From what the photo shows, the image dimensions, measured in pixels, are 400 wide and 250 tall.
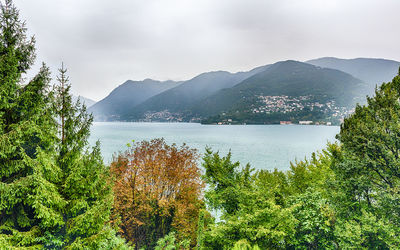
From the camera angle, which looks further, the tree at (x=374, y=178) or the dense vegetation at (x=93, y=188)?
the tree at (x=374, y=178)

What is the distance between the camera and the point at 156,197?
1526 cm

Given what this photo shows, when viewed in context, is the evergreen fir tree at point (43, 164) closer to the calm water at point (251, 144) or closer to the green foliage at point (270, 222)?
the green foliage at point (270, 222)

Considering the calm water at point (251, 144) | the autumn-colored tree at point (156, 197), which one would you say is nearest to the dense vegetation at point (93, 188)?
the autumn-colored tree at point (156, 197)

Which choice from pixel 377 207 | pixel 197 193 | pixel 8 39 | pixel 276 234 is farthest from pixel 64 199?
pixel 377 207

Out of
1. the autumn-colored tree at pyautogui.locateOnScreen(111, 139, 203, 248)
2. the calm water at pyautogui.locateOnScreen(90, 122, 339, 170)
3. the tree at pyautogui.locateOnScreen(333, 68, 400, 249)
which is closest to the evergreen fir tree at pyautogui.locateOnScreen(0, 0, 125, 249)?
the autumn-colored tree at pyautogui.locateOnScreen(111, 139, 203, 248)

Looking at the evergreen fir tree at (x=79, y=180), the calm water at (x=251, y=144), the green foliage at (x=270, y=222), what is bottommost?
the calm water at (x=251, y=144)

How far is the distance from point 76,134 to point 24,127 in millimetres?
1543

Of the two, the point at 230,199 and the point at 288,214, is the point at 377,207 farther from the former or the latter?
the point at 230,199

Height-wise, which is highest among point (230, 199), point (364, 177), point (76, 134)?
point (76, 134)

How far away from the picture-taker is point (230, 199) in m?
11.0

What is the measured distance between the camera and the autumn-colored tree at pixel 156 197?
14.7 m

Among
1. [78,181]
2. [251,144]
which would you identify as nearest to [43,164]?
[78,181]

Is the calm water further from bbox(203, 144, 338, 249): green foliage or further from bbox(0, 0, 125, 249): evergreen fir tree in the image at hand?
bbox(203, 144, 338, 249): green foliage

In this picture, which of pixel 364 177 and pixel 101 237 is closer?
pixel 101 237
